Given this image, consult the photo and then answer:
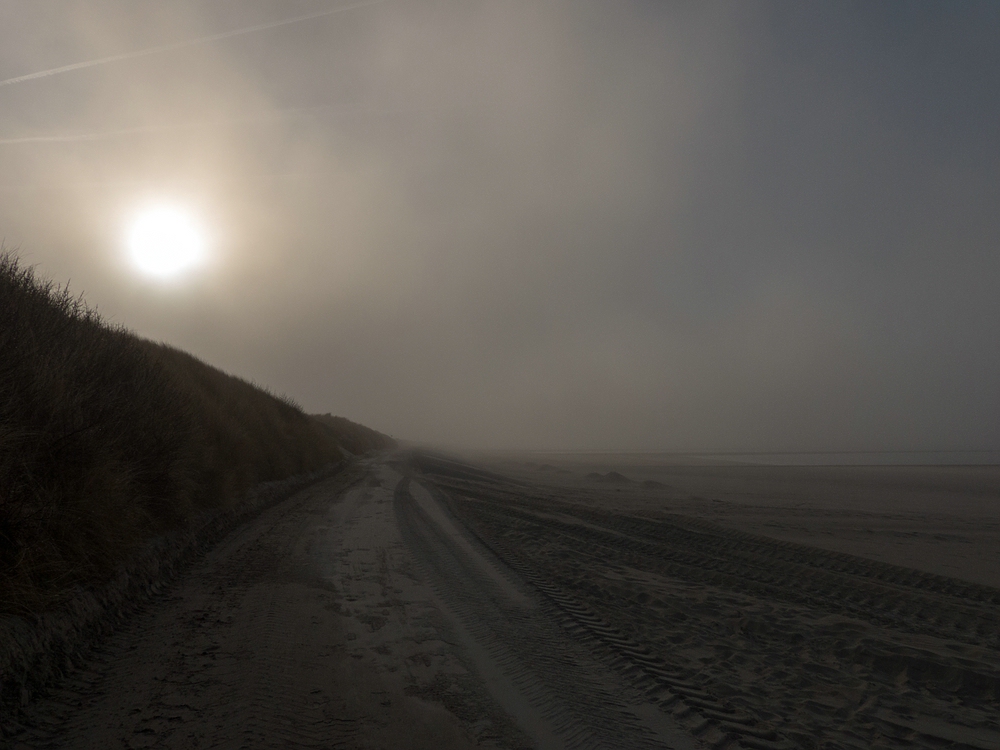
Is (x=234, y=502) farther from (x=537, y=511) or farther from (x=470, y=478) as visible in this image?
(x=470, y=478)

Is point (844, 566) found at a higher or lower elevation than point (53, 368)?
lower

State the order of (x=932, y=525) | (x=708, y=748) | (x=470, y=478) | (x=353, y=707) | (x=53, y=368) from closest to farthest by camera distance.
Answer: (x=708, y=748) < (x=353, y=707) < (x=53, y=368) < (x=932, y=525) < (x=470, y=478)

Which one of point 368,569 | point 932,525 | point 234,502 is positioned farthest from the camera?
point 932,525

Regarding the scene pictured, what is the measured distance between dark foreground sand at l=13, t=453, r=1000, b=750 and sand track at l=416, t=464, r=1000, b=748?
0.03 meters

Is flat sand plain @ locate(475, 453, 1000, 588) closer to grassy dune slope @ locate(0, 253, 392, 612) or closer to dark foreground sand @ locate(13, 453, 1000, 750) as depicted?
dark foreground sand @ locate(13, 453, 1000, 750)

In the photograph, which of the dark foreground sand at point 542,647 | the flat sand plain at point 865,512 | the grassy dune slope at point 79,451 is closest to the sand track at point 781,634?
the dark foreground sand at point 542,647

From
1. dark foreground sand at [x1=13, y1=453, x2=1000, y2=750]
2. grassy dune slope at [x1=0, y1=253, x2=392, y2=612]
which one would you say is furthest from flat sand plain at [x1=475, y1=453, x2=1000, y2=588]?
grassy dune slope at [x1=0, y1=253, x2=392, y2=612]

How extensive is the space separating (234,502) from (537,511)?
7601mm

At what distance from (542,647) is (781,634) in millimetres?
2923

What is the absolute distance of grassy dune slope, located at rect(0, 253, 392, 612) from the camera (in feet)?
13.3

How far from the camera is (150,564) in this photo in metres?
5.88

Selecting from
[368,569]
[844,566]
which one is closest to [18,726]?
[368,569]

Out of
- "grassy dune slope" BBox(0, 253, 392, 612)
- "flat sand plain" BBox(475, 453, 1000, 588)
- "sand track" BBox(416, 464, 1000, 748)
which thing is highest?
"grassy dune slope" BBox(0, 253, 392, 612)

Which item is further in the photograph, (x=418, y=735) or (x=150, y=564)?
(x=150, y=564)
